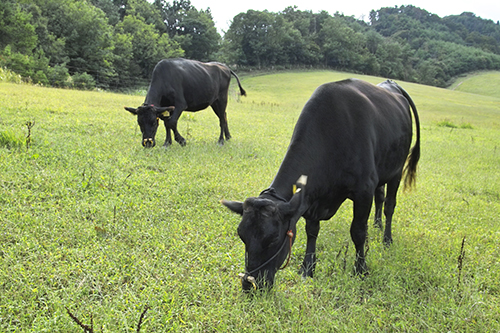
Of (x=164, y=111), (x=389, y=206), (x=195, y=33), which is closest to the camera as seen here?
(x=389, y=206)

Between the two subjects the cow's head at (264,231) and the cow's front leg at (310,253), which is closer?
the cow's head at (264,231)

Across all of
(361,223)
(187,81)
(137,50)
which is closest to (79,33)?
(137,50)

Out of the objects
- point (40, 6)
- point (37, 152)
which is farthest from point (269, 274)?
point (40, 6)

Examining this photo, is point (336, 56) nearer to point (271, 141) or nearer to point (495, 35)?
point (271, 141)

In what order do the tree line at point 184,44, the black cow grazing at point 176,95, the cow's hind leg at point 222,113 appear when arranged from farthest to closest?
the tree line at point 184,44 < the cow's hind leg at point 222,113 < the black cow grazing at point 176,95

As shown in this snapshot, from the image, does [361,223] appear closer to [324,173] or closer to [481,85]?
[324,173]

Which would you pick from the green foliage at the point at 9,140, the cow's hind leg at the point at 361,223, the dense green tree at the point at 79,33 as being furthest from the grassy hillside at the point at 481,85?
the green foliage at the point at 9,140

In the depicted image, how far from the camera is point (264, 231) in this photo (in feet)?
9.78

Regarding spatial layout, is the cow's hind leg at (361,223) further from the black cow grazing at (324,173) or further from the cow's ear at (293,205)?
the cow's ear at (293,205)

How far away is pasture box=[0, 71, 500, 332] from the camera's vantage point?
319 cm

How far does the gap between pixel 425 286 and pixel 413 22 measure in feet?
568

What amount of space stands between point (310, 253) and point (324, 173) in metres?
1.17

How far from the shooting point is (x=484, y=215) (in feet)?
20.5

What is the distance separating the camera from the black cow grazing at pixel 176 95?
8.93 meters
